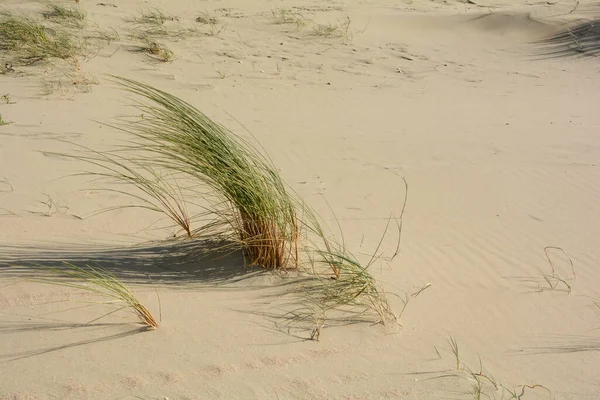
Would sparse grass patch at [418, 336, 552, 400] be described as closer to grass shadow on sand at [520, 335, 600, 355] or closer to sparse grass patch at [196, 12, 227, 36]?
grass shadow on sand at [520, 335, 600, 355]

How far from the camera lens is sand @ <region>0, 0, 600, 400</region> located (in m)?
2.97

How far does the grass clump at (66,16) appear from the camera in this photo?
9.38 metres

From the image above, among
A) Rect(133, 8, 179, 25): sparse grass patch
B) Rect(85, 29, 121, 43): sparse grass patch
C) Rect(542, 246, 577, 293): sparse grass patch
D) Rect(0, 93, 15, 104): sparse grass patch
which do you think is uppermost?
Rect(133, 8, 179, 25): sparse grass patch

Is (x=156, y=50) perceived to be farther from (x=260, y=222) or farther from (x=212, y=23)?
(x=260, y=222)

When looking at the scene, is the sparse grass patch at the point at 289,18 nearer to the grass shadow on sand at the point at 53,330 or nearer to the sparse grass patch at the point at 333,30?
the sparse grass patch at the point at 333,30

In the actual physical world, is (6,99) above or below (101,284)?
above

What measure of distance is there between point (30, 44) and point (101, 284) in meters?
5.85

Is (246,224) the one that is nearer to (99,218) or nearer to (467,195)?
(99,218)

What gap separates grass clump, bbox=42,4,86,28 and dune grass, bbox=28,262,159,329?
662cm

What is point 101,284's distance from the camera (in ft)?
10.6

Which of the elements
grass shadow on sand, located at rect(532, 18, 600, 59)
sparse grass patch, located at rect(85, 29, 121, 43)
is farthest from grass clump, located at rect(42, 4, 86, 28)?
grass shadow on sand, located at rect(532, 18, 600, 59)

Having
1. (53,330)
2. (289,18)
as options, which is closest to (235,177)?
(53,330)

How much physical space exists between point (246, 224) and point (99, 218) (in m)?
1.31

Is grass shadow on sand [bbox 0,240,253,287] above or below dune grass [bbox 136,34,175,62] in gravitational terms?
below
